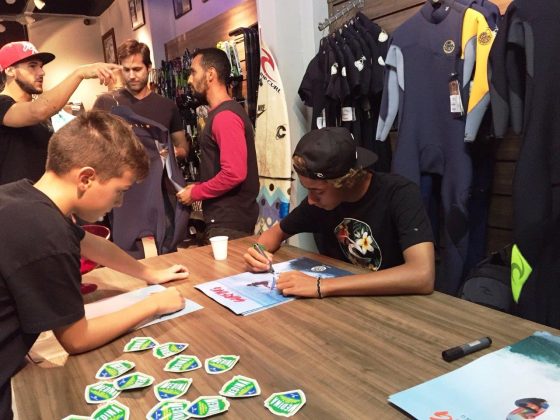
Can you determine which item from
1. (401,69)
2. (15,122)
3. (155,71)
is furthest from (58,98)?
(155,71)

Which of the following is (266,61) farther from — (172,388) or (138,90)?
(172,388)

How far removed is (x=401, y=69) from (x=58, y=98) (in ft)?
5.47

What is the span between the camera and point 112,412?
0.84 meters

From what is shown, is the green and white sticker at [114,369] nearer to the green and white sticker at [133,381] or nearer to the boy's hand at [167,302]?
the green and white sticker at [133,381]

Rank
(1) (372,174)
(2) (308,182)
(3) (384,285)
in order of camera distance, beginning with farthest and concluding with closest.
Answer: (1) (372,174)
(2) (308,182)
(3) (384,285)

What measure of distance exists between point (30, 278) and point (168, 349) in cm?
33

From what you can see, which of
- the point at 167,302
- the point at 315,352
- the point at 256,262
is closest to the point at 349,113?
the point at 256,262

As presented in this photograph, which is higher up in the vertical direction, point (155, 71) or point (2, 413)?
point (155, 71)

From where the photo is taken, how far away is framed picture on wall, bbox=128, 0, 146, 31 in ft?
18.1

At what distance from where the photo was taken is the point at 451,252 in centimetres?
237

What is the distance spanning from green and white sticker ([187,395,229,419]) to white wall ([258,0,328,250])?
7.78ft

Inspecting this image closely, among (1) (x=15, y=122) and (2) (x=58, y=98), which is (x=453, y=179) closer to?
(2) (x=58, y=98)

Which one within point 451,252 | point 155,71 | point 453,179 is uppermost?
point 155,71

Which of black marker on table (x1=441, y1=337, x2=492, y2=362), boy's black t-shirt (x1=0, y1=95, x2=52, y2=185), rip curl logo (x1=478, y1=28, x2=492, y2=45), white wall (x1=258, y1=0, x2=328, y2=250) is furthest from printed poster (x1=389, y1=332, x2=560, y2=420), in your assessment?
white wall (x1=258, y1=0, x2=328, y2=250)
